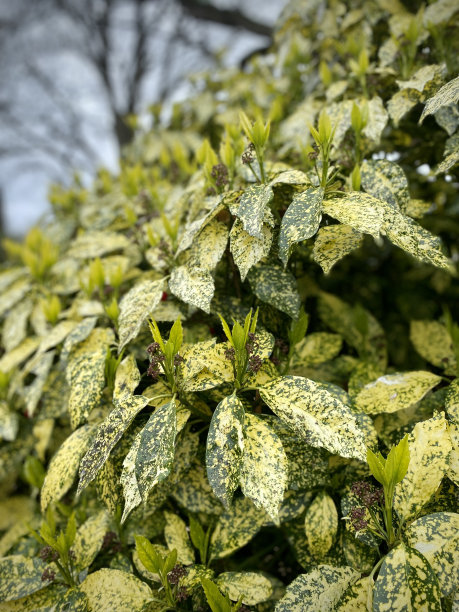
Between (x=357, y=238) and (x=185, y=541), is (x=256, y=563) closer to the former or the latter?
(x=185, y=541)

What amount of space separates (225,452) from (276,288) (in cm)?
36

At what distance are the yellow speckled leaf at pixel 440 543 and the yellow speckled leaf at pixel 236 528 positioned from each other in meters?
0.31

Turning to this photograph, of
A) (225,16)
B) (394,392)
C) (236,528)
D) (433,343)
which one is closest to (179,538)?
(236,528)

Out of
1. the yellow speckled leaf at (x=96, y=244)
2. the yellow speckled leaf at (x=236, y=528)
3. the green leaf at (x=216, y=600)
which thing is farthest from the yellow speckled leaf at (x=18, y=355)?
the green leaf at (x=216, y=600)

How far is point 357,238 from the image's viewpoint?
803 mm

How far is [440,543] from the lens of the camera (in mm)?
686

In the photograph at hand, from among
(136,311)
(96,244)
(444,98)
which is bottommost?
(136,311)

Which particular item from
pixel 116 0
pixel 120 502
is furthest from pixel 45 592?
pixel 116 0

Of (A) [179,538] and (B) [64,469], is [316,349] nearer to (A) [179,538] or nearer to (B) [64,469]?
(A) [179,538]

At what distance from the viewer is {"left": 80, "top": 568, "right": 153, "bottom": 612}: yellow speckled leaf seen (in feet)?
2.58

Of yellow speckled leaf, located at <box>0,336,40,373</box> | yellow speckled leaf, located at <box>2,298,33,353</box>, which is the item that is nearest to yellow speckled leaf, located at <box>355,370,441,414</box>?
yellow speckled leaf, located at <box>0,336,40,373</box>

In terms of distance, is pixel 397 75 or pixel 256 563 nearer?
pixel 256 563

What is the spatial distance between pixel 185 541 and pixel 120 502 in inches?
7.1

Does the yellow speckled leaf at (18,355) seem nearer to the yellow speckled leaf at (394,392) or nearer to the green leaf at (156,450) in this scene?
the green leaf at (156,450)
